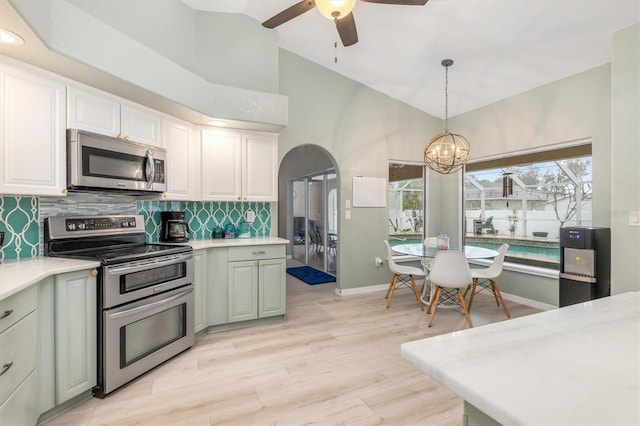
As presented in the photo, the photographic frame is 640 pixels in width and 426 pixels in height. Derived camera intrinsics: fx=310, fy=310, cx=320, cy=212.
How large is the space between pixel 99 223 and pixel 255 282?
4.92 ft

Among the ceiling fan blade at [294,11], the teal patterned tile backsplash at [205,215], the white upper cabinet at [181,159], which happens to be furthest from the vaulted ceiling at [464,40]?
the teal patterned tile backsplash at [205,215]

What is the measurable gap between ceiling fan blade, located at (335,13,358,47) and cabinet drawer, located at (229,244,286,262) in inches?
83.5

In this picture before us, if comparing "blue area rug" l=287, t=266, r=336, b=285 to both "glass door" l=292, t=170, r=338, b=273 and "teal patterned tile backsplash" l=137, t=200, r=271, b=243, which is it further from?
"teal patterned tile backsplash" l=137, t=200, r=271, b=243

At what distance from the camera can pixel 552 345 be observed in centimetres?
81

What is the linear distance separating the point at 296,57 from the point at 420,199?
9.85 ft

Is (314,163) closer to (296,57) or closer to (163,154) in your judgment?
(296,57)

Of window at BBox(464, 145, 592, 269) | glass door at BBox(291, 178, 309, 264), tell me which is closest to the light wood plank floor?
window at BBox(464, 145, 592, 269)

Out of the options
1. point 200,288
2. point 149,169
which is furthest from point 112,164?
point 200,288

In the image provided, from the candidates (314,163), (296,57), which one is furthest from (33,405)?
(314,163)

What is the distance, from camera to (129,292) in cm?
223

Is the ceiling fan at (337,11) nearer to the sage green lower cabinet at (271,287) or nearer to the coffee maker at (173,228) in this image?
the coffee maker at (173,228)

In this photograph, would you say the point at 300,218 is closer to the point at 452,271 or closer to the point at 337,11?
the point at 452,271

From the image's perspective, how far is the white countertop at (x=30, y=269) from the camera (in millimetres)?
1517

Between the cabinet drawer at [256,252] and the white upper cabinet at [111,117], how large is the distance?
4.12 feet
